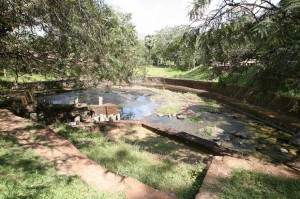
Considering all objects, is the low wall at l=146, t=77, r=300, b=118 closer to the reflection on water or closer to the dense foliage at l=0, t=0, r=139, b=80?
the dense foliage at l=0, t=0, r=139, b=80

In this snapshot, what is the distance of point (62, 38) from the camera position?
779cm

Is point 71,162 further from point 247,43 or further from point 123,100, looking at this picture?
point 123,100

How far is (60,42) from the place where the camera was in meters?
8.13

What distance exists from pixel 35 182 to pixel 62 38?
4.80 meters

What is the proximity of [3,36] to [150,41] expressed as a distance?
51941 millimetres

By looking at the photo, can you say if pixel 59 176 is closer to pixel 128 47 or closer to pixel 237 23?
pixel 237 23

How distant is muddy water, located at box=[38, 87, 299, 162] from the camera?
10.6m

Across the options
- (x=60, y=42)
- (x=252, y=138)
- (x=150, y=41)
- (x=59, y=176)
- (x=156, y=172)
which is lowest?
(x=252, y=138)

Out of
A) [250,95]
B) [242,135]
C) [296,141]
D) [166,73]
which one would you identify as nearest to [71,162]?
[250,95]

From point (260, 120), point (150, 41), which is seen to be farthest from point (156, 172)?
point (150, 41)

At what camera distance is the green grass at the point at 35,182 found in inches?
155

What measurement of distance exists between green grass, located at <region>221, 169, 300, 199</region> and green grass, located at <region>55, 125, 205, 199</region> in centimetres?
79

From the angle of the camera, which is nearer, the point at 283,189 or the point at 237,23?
the point at 283,189

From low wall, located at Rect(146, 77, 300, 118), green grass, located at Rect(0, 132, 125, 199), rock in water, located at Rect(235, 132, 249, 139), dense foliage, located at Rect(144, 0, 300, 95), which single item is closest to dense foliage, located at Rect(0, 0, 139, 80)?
dense foliage, located at Rect(144, 0, 300, 95)
